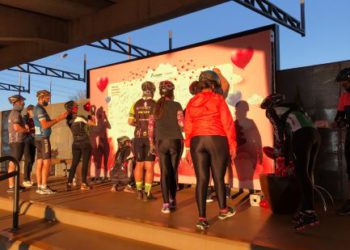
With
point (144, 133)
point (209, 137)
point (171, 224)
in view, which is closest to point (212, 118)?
point (209, 137)

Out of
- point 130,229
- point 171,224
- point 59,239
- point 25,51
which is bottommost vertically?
point 59,239

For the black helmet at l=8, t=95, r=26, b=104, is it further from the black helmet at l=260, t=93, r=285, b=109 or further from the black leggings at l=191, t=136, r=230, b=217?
the black helmet at l=260, t=93, r=285, b=109

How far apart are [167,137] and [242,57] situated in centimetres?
193

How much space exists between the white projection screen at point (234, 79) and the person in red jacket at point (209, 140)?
5.39 feet

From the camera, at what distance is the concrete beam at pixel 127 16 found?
8.11 metres

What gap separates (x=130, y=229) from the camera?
484 centimetres

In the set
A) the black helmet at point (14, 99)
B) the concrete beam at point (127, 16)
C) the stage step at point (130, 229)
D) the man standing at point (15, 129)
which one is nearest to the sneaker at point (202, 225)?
the stage step at point (130, 229)

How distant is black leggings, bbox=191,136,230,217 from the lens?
4449 millimetres

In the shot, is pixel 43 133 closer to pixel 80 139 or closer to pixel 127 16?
pixel 80 139

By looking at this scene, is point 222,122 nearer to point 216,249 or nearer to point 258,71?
point 216,249

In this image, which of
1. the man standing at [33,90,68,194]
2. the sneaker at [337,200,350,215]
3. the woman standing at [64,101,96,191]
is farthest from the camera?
the woman standing at [64,101,96,191]

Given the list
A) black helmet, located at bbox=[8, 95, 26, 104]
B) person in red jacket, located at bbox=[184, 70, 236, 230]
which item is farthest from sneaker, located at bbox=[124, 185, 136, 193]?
person in red jacket, located at bbox=[184, 70, 236, 230]

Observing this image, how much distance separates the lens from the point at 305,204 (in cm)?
427

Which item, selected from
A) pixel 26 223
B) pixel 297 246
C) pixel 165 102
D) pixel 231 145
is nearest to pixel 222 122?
pixel 231 145
